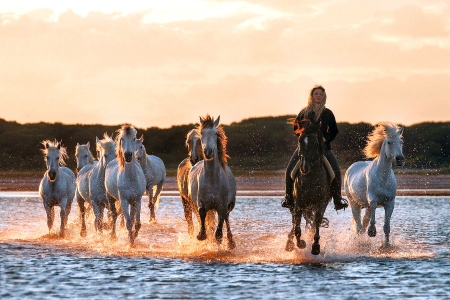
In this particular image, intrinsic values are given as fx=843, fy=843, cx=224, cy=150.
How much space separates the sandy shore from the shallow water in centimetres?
1491

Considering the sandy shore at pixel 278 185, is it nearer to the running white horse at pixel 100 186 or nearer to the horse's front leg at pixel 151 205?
the horse's front leg at pixel 151 205

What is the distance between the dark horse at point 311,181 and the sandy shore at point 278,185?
19331 millimetres

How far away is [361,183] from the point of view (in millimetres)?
15609

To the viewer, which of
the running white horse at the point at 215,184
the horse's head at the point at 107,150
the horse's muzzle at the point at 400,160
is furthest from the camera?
the horse's head at the point at 107,150

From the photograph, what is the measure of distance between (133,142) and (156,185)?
770 centimetres

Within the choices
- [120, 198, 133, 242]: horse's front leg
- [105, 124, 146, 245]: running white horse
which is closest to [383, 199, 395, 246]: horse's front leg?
[105, 124, 146, 245]: running white horse

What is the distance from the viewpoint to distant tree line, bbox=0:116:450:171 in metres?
72.2

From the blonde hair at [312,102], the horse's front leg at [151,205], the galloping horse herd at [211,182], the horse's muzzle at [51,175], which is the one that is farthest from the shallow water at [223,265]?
the blonde hair at [312,102]

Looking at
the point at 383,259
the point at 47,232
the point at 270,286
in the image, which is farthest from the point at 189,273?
the point at 47,232

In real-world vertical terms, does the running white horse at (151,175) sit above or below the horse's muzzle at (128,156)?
below

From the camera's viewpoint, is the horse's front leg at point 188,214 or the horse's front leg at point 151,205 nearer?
the horse's front leg at point 188,214

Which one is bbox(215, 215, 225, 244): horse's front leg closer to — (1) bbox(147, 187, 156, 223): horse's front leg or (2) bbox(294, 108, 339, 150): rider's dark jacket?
(2) bbox(294, 108, 339, 150): rider's dark jacket

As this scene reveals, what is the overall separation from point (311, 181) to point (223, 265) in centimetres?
188

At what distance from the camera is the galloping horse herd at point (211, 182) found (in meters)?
13.2
